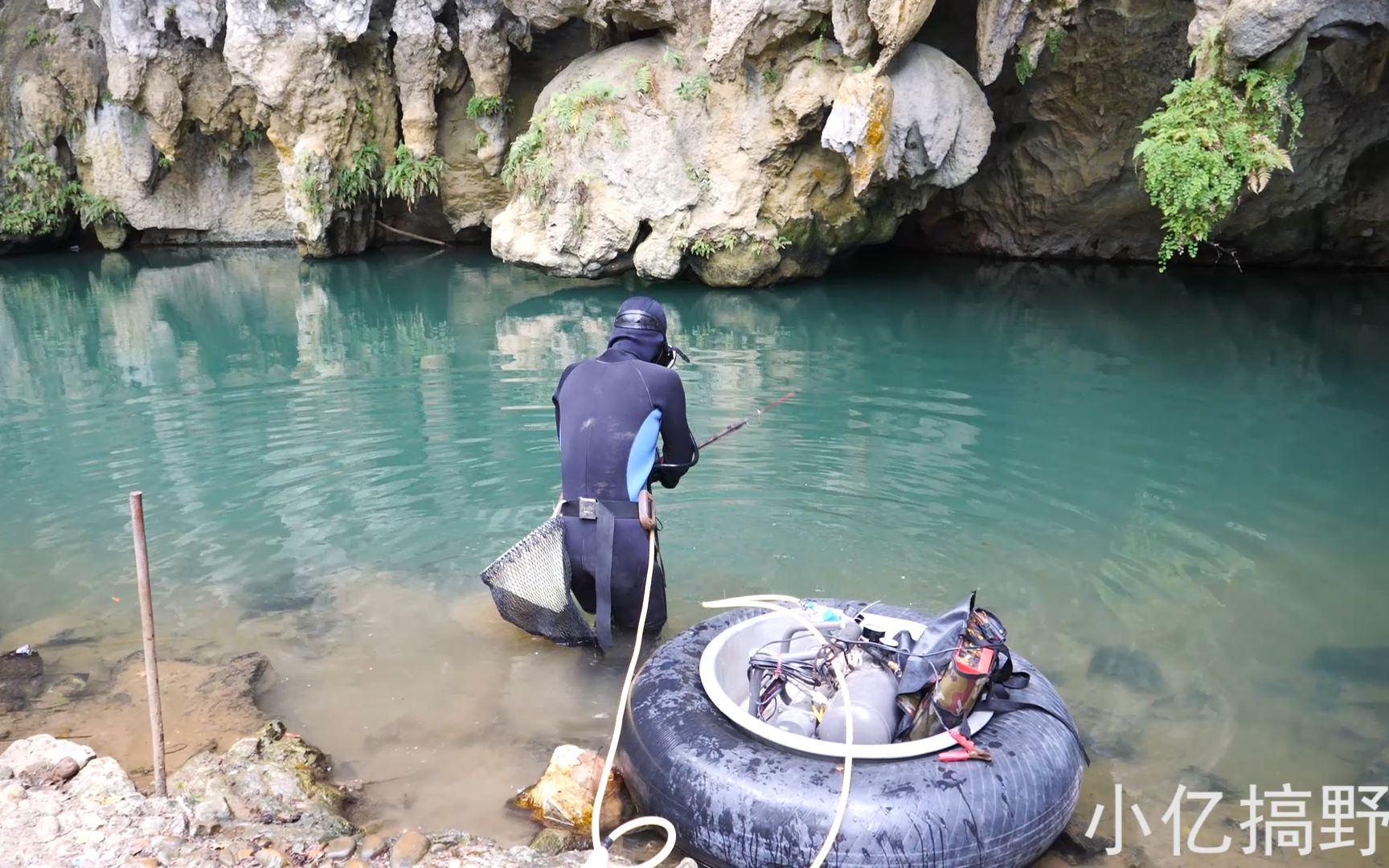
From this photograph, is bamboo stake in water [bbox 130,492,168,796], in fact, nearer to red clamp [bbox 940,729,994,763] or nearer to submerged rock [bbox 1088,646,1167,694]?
red clamp [bbox 940,729,994,763]

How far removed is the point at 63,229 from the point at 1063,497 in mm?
22114

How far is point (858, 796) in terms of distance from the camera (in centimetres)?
341

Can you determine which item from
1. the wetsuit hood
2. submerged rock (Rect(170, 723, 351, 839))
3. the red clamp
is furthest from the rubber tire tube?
the wetsuit hood

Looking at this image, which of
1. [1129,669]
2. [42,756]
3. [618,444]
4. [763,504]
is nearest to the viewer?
[42,756]

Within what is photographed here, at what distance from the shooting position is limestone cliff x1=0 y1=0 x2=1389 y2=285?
1385cm

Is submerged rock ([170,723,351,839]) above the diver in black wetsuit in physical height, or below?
below

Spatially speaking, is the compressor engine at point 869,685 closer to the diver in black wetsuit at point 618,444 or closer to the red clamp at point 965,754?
the red clamp at point 965,754

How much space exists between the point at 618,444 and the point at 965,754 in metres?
1.97

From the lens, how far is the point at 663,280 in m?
17.0

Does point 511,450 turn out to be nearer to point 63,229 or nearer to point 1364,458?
point 1364,458

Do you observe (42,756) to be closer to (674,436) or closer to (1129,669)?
(674,436)

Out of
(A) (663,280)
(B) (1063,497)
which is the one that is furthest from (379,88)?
(B) (1063,497)

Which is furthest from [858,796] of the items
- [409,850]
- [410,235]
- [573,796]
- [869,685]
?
[410,235]

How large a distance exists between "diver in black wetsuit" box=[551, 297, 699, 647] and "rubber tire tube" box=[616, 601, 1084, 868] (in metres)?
0.99
